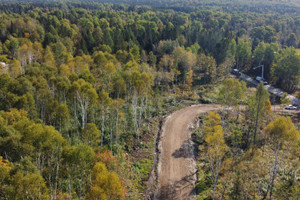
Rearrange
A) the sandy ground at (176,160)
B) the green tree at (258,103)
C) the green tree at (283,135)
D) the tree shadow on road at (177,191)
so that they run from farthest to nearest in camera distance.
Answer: the green tree at (258,103) → the sandy ground at (176,160) → the tree shadow on road at (177,191) → the green tree at (283,135)

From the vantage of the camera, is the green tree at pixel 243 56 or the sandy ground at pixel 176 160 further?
the green tree at pixel 243 56

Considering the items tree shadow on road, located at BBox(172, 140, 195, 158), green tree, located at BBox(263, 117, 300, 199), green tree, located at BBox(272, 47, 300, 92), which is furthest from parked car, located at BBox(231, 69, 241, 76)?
green tree, located at BBox(263, 117, 300, 199)

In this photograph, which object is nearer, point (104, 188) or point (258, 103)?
point (104, 188)

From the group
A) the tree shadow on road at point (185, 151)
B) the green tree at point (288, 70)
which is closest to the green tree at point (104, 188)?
the tree shadow on road at point (185, 151)

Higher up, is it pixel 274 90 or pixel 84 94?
pixel 84 94

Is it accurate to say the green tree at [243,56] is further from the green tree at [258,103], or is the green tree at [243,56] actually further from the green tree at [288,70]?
the green tree at [258,103]

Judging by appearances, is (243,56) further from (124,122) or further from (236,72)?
(124,122)

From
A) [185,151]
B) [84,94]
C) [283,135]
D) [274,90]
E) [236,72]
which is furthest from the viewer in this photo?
[236,72]

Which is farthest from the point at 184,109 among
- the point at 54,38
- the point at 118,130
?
the point at 54,38

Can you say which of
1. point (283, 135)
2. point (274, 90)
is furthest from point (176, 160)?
point (274, 90)
